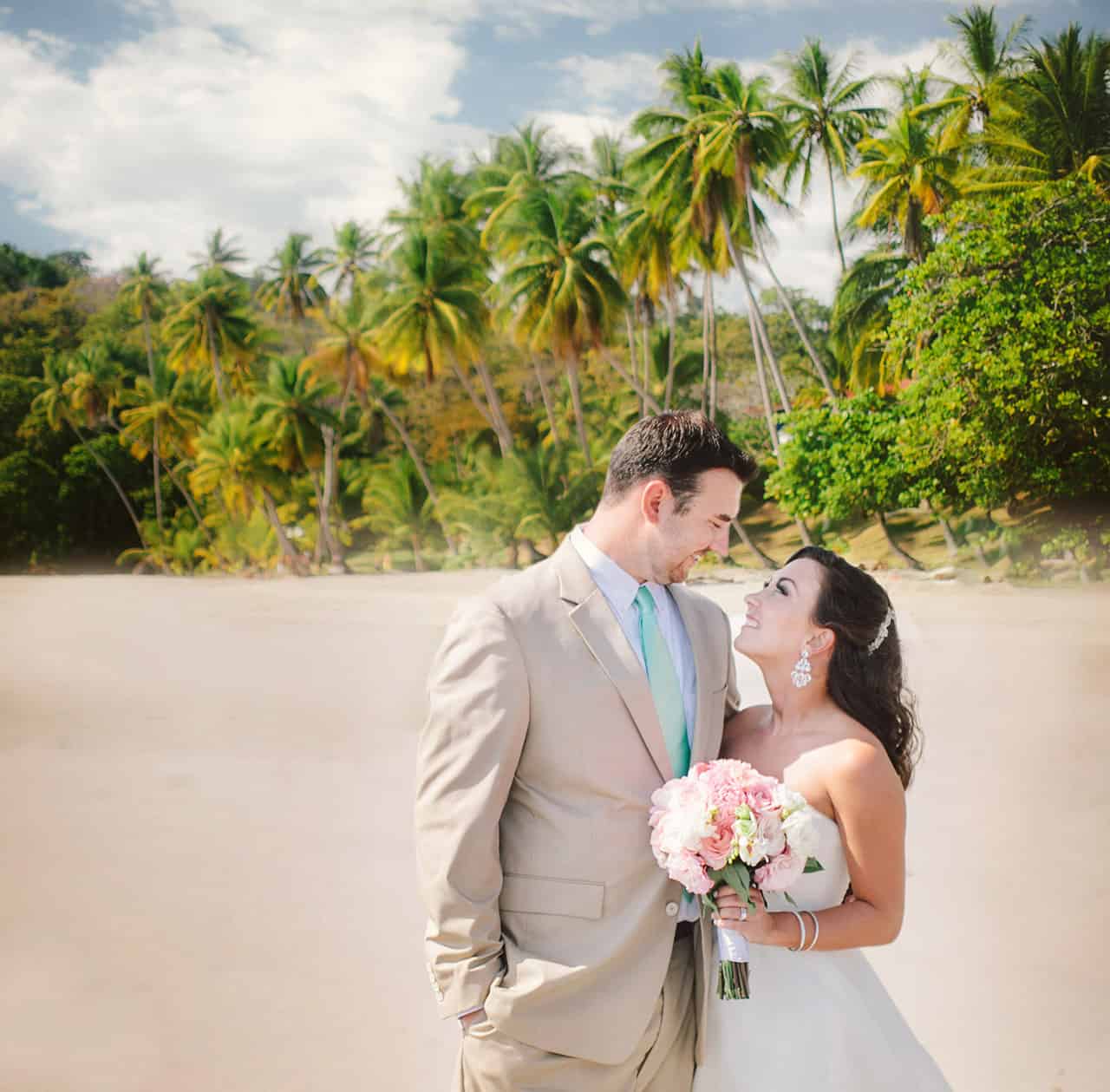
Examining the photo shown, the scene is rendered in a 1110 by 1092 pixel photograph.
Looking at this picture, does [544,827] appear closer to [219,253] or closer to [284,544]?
[284,544]

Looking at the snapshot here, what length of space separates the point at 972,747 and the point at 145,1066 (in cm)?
703

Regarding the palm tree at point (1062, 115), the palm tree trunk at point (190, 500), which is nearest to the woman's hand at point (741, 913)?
the palm tree at point (1062, 115)

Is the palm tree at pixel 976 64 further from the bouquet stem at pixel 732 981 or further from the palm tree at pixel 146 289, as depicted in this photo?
the palm tree at pixel 146 289

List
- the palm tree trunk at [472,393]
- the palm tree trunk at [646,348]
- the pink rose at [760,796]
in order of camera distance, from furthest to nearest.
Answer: the palm tree trunk at [472,393] → the palm tree trunk at [646,348] → the pink rose at [760,796]

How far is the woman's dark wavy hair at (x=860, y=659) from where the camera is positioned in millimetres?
2561

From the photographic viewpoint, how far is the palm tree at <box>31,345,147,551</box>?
44.7 metres

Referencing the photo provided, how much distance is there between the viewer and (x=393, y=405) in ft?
130

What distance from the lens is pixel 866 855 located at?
2.28m

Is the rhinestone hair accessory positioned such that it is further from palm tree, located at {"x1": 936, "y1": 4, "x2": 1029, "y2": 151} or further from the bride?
palm tree, located at {"x1": 936, "y1": 4, "x2": 1029, "y2": 151}

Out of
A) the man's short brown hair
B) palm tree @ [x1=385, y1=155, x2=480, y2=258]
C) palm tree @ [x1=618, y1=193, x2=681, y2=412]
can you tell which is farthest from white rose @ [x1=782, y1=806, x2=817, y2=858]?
palm tree @ [x1=385, y1=155, x2=480, y2=258]

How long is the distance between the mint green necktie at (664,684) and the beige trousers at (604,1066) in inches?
16.3

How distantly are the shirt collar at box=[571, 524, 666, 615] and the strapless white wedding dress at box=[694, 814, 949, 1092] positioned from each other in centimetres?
69

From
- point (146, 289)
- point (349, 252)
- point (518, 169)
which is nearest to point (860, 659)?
point (518, 169)

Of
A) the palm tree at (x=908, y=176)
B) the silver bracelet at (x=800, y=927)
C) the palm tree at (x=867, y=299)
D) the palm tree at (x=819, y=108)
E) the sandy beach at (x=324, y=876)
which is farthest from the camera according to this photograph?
the palm tree at (x=819, y=108)
